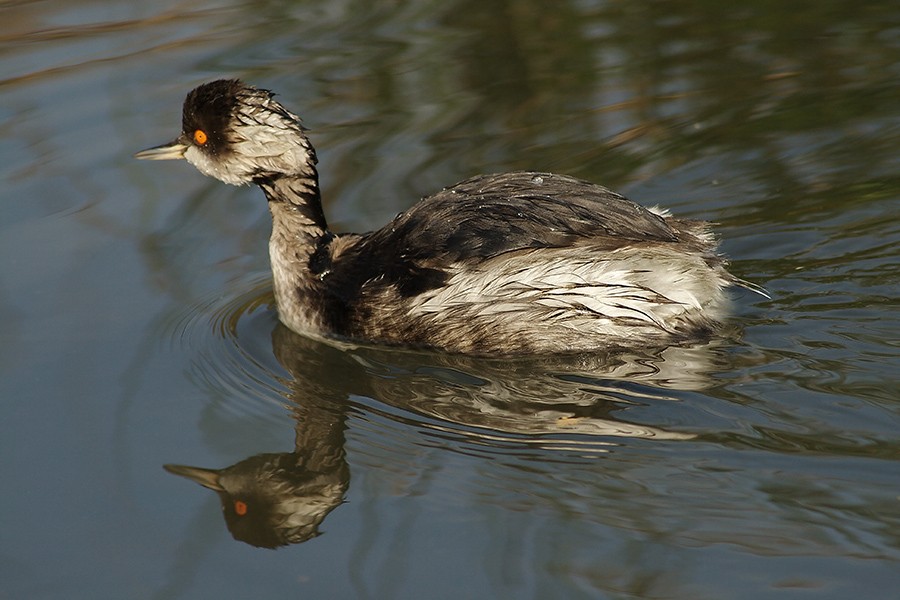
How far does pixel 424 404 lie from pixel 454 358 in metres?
0.46

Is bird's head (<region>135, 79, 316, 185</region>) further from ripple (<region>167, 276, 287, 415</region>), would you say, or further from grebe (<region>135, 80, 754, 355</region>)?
ripple (<region>167, 276, 287, 415</region>)

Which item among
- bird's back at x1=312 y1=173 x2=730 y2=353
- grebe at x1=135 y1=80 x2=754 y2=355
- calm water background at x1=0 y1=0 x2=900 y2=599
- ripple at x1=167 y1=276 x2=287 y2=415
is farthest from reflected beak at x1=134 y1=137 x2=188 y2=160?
bird's back at x1=312 y1=173 x2=730 y2=353

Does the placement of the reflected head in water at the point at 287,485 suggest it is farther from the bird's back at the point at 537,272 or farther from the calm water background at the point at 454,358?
the bird's back at the point at 537,272

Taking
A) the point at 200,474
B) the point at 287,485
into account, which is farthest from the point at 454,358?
the point at 200,474

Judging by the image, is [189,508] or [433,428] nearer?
[189,508]

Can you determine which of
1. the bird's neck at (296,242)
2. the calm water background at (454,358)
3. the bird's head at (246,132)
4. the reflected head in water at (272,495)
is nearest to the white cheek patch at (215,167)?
the bird's head at (246,132)

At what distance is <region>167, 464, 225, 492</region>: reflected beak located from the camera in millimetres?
4854

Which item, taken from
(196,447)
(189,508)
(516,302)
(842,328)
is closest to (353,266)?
(516,302)

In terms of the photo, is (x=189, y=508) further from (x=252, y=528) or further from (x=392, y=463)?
(x=392, y=463)

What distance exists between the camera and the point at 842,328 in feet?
18.1

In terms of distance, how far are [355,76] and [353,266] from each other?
3.00 m

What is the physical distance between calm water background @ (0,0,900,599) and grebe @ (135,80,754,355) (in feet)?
0.42

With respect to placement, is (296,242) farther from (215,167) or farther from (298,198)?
(215,167)

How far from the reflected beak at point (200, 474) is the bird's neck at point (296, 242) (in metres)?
1.30
